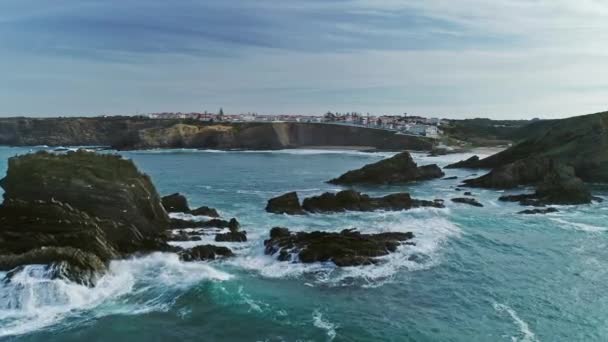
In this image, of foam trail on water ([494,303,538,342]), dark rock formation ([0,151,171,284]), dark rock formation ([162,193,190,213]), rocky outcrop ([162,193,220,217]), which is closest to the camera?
foam trail on water ([494,303,538,342])

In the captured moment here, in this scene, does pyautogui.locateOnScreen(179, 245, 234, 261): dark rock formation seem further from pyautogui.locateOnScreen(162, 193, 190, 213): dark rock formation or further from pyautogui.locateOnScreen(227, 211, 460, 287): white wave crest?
pyautogui.locateOnScreen(162, 193, 190, 213): dark rock formation

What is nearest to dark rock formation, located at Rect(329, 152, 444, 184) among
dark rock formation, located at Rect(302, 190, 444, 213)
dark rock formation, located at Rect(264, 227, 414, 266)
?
dark rock formation, located at Rect(302, 190, 444, 213)

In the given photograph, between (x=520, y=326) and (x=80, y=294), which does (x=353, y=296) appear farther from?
(x=80, y=294)

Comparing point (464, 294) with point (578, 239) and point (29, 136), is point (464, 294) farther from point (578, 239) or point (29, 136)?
point (29, 136)

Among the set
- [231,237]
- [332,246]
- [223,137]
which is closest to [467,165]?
[231,237]

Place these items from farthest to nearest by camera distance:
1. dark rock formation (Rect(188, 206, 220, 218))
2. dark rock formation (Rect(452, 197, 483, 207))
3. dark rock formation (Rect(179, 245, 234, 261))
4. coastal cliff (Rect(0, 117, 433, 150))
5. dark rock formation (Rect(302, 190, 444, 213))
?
coastal cliff (Rect(0, 117, 433, 150)) < dark rock formation (Rect(452, 197, 483, 207)) < dark rock formation (Rect(302, 190, 444, 213)) < dark rock formation (Rect(188, 206, 220, 218)) < dark rock formation (Rect(179, 245, 234, 261))

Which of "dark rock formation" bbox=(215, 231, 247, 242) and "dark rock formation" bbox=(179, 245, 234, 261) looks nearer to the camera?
"dark rock formation" bbox=(179, 245, 234, 261)

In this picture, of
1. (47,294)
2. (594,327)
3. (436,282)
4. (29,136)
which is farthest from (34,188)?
(29,136)
